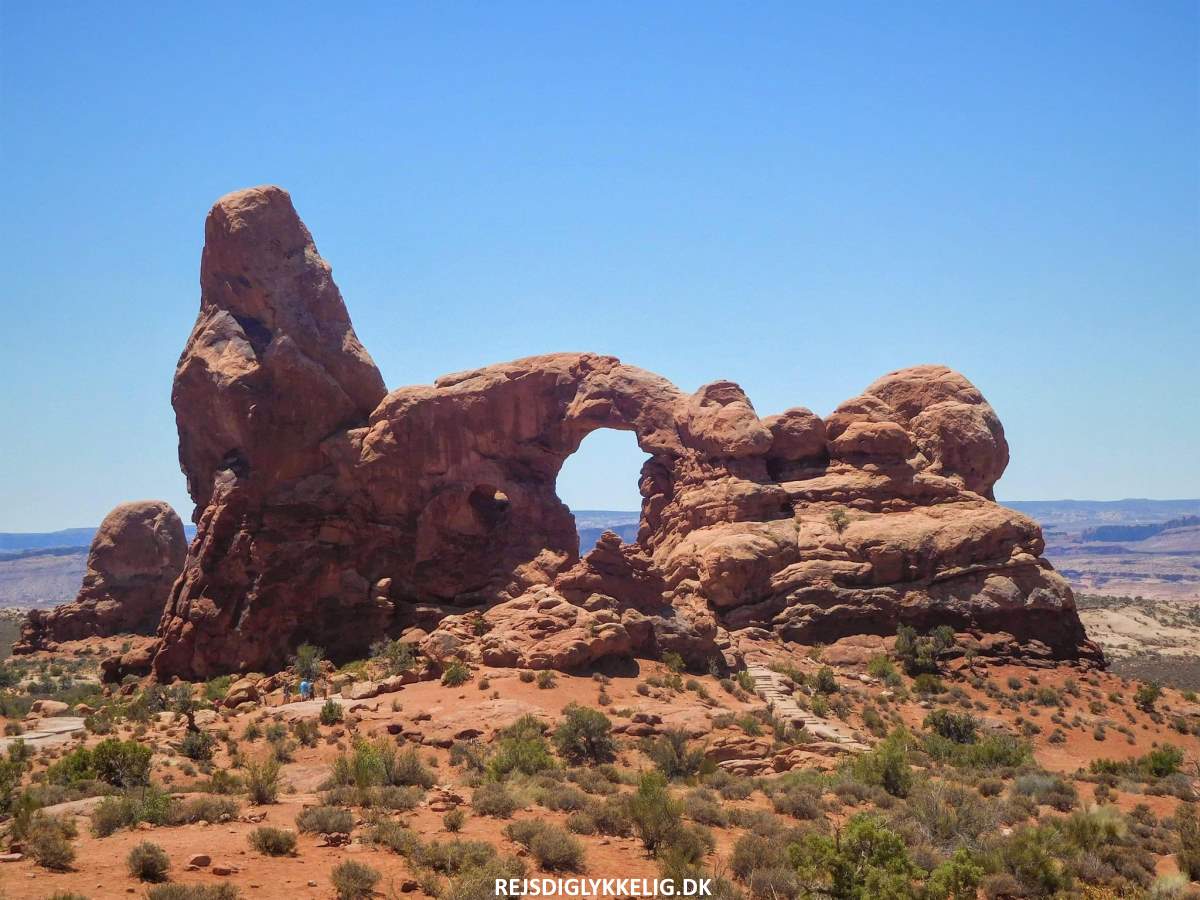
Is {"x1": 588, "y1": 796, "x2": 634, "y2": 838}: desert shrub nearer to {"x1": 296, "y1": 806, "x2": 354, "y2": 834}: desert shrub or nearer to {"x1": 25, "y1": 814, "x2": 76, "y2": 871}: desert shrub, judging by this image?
{"x1": 296, "y1": 806, "x2": 354, "y2": 834}: desert shrub

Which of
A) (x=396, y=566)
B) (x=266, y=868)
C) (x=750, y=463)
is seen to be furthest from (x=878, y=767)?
(x=396, y=566)

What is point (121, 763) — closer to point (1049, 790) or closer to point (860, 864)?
point (860, 864)

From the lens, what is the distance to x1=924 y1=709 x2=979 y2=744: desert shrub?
24.2 m

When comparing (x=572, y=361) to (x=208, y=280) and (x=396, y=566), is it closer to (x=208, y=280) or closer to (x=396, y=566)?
(x=396, y=566)

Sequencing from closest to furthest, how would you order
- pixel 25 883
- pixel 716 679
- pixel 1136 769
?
pixel 25 883
pixel 1136 769
pixel 716 679

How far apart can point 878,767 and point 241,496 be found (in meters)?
24.4

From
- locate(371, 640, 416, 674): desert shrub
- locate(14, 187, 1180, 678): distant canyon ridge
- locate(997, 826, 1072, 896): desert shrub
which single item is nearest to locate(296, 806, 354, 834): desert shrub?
locate(997, 826, 1072, 896): desert shrub

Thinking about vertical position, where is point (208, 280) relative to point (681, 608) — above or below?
above

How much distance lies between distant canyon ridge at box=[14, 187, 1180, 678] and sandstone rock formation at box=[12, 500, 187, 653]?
11576 mm

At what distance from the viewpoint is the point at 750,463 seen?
1375 inches

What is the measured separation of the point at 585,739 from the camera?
19516mm

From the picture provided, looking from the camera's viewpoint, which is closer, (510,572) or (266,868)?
(266,868)

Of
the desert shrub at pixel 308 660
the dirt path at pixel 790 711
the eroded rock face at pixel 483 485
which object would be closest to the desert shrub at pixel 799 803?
the dirt path at pixel 790 711

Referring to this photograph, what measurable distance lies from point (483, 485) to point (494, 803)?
69.1 ft
